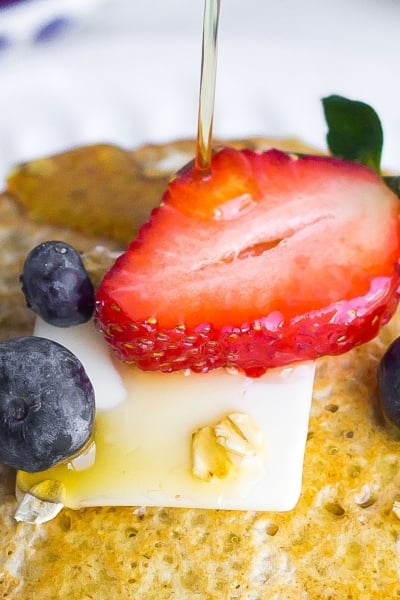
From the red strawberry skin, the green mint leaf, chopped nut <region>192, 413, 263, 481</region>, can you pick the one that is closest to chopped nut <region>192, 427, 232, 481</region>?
chopped nut <region>192, 413, 263, 481</region>

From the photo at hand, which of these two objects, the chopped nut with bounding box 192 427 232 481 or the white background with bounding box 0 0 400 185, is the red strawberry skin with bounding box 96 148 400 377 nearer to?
the chopped nut with bounding box 192 427 232 481

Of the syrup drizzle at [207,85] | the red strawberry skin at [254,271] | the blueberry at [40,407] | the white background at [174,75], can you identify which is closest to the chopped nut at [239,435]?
the red strawberry skin at [254,271]

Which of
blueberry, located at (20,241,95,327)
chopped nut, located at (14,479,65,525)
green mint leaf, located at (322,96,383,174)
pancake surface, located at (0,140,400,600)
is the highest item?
green mint leaf, located at (322,96,383,174)

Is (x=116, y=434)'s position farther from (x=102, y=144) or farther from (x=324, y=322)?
(x=102, y=144)

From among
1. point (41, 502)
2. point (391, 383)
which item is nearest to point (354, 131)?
point (391, 383)

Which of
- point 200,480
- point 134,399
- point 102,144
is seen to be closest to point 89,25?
point 102,144

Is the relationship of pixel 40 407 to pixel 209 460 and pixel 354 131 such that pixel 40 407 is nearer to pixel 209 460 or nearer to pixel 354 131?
pixel 209 460
